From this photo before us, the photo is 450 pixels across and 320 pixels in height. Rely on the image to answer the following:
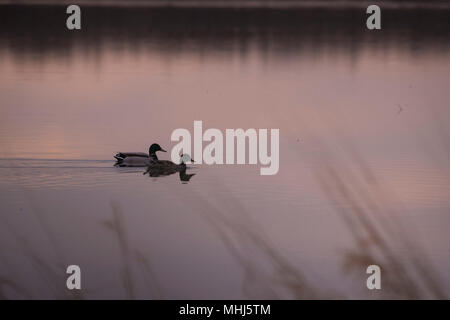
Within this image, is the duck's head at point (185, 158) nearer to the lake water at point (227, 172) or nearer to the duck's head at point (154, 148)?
the lake water at point (227, 172)

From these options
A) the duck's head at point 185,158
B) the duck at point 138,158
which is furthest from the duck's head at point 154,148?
the duck's head at point 185,158

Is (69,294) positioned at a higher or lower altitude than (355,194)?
lower

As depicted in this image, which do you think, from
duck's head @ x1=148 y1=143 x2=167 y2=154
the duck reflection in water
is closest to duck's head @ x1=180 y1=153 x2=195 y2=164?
the duck reflection in water

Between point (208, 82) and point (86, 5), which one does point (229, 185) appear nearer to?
point (208, 82)

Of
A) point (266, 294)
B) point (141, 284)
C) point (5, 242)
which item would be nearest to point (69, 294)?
point (141, 284)

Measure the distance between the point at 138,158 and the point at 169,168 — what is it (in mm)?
449

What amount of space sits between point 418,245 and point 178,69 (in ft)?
6.92

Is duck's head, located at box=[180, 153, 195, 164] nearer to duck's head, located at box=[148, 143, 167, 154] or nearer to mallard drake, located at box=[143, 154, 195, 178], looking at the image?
mallard drake, located at box=[143, 154, 195, 178]

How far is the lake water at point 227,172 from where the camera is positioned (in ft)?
13.9

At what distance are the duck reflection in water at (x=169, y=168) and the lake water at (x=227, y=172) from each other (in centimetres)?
5

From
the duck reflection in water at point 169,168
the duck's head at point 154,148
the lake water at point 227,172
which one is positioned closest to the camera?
the lake water at point 227,172

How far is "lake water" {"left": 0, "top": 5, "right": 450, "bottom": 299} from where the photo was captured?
13.9ft

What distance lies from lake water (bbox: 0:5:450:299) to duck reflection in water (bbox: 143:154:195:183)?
0.05 meters

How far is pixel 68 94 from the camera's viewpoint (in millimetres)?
5434
